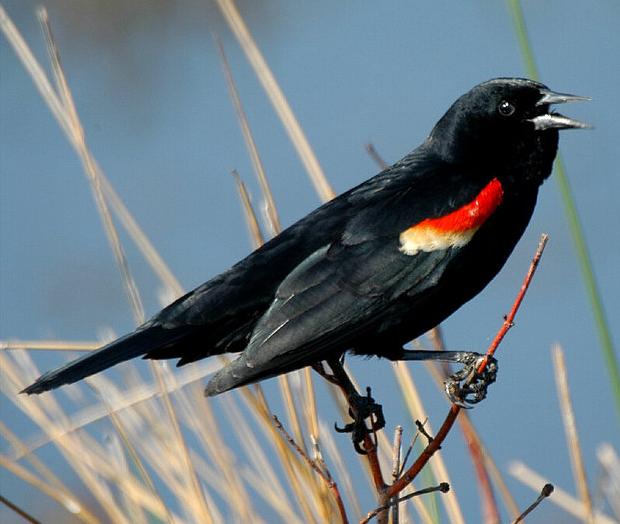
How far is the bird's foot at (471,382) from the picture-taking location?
184cm

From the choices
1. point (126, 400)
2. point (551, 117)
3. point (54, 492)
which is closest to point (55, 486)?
point (54, 492)

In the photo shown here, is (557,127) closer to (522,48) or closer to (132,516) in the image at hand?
(522,48)

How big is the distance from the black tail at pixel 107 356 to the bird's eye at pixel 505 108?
2.46 ft

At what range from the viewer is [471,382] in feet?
6.12

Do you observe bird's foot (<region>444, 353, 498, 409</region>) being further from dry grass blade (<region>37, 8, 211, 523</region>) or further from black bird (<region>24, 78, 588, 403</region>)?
dry grass blade (<region>37, 8, 211, 523</region>)

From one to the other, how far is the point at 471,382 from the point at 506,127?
2.13 ft

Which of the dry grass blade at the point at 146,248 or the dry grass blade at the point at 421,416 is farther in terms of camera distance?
the dry grass blade at the point at 146,248

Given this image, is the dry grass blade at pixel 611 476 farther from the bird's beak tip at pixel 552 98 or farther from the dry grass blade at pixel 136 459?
the dry grass blade at pixel 136 459

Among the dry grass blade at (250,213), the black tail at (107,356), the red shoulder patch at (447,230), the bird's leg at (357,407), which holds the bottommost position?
the bird's leg at (357,407)

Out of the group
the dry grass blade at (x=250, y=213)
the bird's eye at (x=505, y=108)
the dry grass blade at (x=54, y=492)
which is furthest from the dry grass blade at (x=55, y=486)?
the bird's eye at (x=505, y=108)

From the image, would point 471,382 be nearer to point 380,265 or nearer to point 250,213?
point 380,265

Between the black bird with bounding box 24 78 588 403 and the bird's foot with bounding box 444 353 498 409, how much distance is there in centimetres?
10


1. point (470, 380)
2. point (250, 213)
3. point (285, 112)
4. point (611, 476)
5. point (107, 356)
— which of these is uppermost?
point (285, 112)

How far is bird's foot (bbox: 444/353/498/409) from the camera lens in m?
1.84
